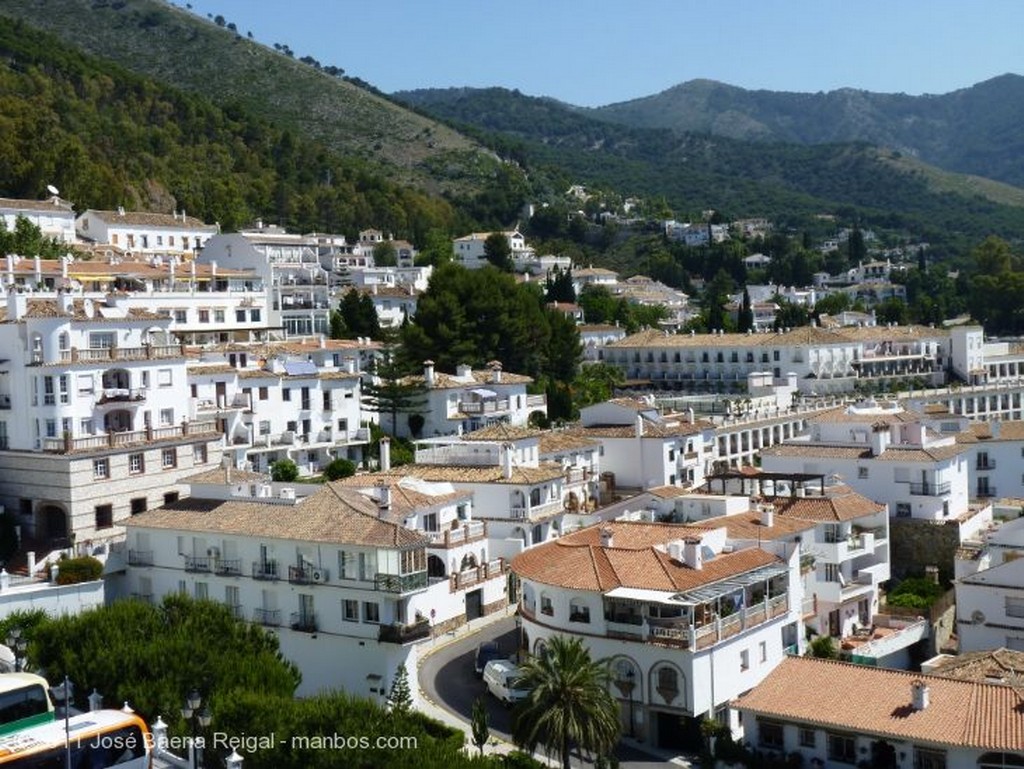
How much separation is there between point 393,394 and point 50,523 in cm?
1918

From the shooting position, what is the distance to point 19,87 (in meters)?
116

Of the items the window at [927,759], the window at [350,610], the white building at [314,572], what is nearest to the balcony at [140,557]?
the white building at [314,572]

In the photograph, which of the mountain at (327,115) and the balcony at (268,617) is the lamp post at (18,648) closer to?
the balcony at (268,617)

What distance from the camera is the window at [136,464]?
4334 cm

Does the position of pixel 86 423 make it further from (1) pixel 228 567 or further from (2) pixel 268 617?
(2) pixel 268 617

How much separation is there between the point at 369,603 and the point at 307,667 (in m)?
2.85

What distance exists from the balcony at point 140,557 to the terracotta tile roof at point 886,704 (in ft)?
64.2

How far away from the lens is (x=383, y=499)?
38156mm

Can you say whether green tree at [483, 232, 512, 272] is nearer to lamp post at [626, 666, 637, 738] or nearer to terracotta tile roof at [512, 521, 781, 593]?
terracotta tile roof at [512, 521, 781, 593]

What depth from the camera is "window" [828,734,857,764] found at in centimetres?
2848

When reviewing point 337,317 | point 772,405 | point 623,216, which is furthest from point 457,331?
point 623,216

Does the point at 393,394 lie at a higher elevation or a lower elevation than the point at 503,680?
higher

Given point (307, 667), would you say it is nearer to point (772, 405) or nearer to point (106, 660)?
point (106, 660)

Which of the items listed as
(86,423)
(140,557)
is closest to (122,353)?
(86,423)
